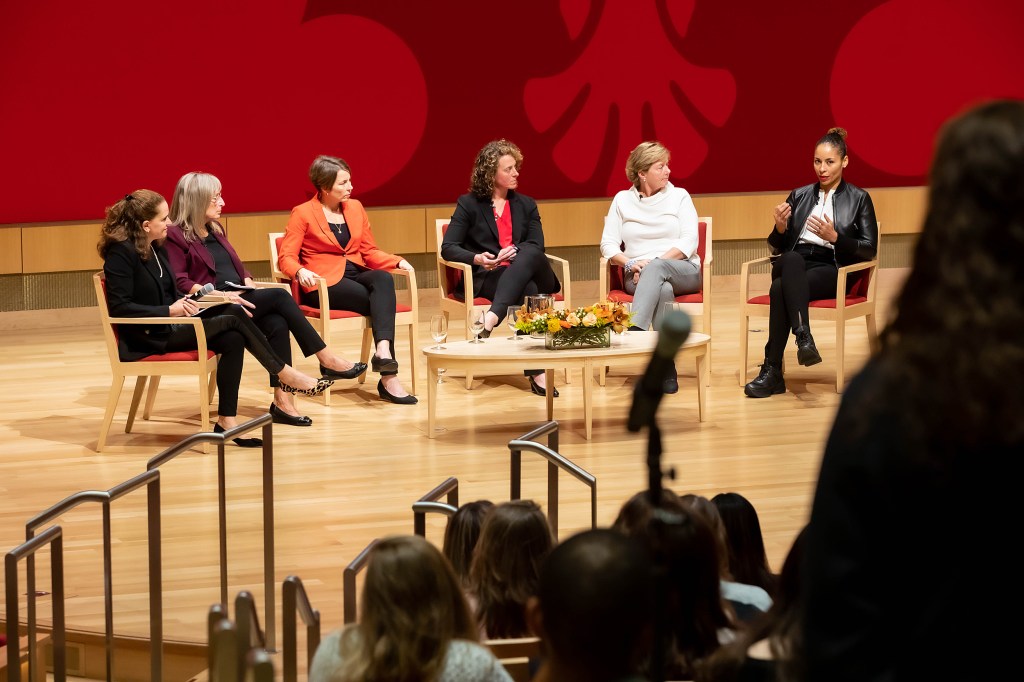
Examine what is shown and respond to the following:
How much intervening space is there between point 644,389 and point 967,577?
385mm

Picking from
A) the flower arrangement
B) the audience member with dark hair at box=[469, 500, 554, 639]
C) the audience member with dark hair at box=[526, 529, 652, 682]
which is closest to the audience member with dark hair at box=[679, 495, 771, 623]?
the audience member with dark hair at box=[469, 500, 554, 639]

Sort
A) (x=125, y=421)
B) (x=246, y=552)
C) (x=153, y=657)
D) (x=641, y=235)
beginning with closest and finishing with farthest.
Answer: (x=153, y=657) → (x=246, y=552) → (x=125, y=421) → (x=641, y=235)

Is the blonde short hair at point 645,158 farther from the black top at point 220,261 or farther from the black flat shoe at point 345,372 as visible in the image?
the black top at point 220,261

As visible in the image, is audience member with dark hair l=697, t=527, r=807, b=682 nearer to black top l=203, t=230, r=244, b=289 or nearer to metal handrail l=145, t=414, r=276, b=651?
metal handrail l=145, t=414, r=276, b=651

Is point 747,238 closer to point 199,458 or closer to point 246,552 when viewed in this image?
point 199,458

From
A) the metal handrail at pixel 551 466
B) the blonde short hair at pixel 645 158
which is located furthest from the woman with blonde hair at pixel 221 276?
the metal handrail at pixel 551 466

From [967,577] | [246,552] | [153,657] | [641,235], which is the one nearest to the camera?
[967,577]

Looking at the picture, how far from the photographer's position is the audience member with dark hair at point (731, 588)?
7.92 feet

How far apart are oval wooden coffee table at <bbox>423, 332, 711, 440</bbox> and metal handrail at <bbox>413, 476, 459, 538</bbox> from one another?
2.16m

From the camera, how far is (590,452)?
18.0 ft

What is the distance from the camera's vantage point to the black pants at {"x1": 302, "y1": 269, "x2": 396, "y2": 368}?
21.5ft

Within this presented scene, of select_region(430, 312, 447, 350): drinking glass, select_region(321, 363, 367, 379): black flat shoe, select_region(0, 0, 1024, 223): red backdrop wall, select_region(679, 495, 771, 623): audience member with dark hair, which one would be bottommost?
select_region(321, 363, 367, 379): black flat shoe

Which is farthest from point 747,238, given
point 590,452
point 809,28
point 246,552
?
point 246,552

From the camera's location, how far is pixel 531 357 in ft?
18.0
